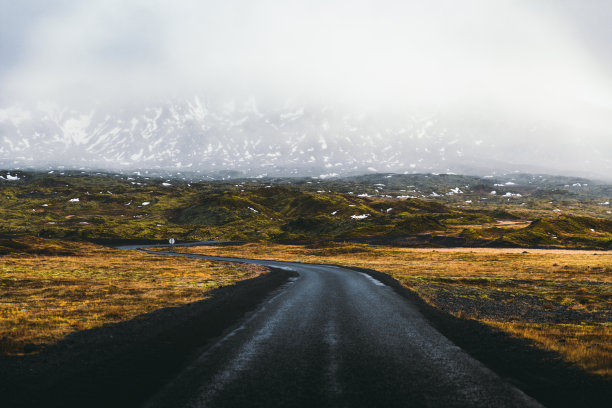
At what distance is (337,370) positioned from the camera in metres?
9.68

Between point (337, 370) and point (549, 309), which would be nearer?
point (337, 370)

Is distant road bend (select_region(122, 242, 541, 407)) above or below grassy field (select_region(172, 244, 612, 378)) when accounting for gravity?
above

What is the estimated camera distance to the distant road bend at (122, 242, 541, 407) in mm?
7863

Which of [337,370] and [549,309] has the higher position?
[337,370]

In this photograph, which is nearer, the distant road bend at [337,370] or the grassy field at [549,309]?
the distant road bend at [337,370]

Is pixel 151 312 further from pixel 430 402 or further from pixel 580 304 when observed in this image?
pixel 580 304

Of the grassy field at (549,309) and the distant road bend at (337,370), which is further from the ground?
the distant road bend at (337,370)

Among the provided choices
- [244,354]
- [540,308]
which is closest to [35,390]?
[244,354]

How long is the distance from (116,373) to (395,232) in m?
132

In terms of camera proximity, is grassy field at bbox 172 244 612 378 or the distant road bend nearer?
the distant road bend

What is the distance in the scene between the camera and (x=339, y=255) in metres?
90.8

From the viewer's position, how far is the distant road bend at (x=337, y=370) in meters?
7.86

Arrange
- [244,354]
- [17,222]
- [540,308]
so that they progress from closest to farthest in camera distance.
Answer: [244,354], [540,308], [17,222]

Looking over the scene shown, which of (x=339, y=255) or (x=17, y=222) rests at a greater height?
(x=17, y=222)
